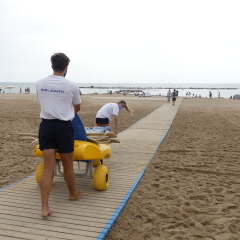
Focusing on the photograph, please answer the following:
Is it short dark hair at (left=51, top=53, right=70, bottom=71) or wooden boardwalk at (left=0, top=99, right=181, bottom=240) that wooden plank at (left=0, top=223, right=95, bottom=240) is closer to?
wooden boardwalk at (left=0, top=99, right=181, bottom=240)

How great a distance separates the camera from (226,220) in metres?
3.21

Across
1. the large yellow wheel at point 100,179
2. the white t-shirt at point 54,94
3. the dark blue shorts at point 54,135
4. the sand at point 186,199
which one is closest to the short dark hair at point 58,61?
the white t-shirt at point 54,94

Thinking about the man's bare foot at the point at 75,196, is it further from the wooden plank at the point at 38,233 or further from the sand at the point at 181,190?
the wooden plank at the point at 38,233

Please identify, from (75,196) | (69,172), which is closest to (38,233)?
(69,172)

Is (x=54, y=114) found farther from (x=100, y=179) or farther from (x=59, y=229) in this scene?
(x=100, y=179)

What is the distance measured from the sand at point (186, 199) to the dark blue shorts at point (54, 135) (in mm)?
1210

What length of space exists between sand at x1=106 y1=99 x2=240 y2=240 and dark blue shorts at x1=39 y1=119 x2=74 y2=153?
1.21m

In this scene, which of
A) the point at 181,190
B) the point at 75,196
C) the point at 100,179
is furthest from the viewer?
the point at 181,190

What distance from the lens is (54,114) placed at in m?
2.93

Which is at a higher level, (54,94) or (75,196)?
(54,94)

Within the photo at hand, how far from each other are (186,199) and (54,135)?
2291 millimetres

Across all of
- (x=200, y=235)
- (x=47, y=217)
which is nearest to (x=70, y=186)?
(x=47, y=217)

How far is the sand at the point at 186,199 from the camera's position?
2979 mm

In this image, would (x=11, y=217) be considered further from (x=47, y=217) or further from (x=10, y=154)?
(x=10, y=154)
